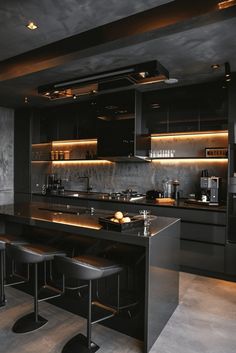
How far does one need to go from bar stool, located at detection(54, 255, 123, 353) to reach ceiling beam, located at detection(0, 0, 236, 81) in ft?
6.97

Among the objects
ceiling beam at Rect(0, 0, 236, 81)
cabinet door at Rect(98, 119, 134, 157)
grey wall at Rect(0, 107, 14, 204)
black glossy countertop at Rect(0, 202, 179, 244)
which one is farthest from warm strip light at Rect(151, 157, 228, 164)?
grey wall at Rect(0, 107, 14, 204)

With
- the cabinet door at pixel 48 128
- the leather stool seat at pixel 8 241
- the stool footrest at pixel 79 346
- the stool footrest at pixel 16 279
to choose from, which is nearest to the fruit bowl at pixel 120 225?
the stool footrest at pixel 79 346

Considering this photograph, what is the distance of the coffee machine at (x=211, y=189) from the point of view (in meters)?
4.14

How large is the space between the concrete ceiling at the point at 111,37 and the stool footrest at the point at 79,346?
2.76 m

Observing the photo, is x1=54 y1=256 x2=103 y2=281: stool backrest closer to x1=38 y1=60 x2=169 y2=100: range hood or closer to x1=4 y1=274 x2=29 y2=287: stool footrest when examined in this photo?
x1=4 y1=274 x2=29 y2=287: stool footrest

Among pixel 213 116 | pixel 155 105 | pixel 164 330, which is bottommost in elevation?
pixel 164 330

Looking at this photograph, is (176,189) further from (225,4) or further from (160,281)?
(225,4)

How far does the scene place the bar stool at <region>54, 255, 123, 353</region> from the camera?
6.73 ft

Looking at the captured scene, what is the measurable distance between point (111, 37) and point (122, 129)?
6.72 ft

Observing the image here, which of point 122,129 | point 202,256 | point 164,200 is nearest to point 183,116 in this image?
point 122,129

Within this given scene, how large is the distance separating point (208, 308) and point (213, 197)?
5.52ft

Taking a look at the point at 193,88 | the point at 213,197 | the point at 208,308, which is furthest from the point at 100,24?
the point at 208,308

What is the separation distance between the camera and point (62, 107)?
592 centimetres

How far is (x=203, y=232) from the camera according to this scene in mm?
3807
